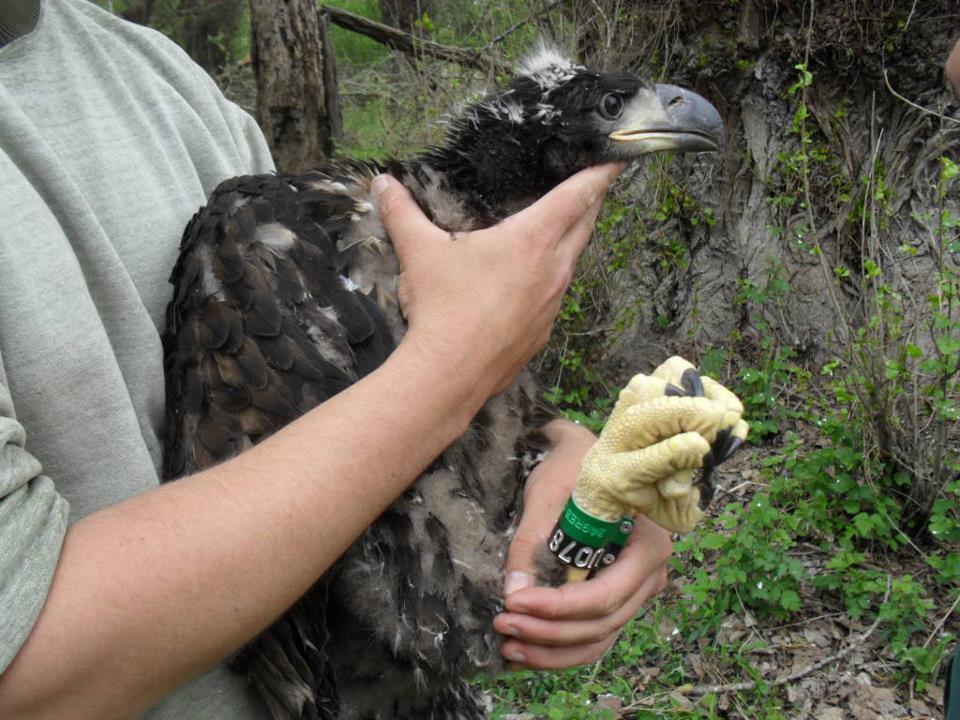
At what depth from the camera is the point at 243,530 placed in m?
1.18

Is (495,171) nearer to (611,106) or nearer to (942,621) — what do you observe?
(611,106)

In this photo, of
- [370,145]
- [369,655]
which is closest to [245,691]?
[369,655]

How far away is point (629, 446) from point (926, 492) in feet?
9.09

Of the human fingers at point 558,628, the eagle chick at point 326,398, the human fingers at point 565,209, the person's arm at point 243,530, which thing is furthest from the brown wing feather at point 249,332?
the human fingers at point 558,628

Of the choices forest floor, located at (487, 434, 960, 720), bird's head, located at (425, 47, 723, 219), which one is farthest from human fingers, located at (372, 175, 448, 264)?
forest floor, located at (487, 434, 960, 720)

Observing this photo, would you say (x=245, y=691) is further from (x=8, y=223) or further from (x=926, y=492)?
(x=926, y=492)

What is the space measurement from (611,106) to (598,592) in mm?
1300

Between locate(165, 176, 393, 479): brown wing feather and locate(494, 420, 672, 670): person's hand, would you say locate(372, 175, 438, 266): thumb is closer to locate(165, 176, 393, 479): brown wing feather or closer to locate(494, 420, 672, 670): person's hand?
locate(165, 176, 393, 479): brown wing feather

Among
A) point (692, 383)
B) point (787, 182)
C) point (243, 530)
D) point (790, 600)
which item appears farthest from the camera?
point (787, 182)

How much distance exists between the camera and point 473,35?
6234mm

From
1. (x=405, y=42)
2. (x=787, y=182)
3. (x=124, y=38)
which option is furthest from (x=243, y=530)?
(x=405, y=42)

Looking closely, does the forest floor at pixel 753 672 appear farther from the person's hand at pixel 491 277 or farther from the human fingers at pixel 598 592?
the person's hand at pixel 491 277

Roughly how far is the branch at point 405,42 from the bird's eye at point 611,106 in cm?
356

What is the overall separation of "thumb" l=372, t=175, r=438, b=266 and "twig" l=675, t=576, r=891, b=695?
A: 8.45 feet
